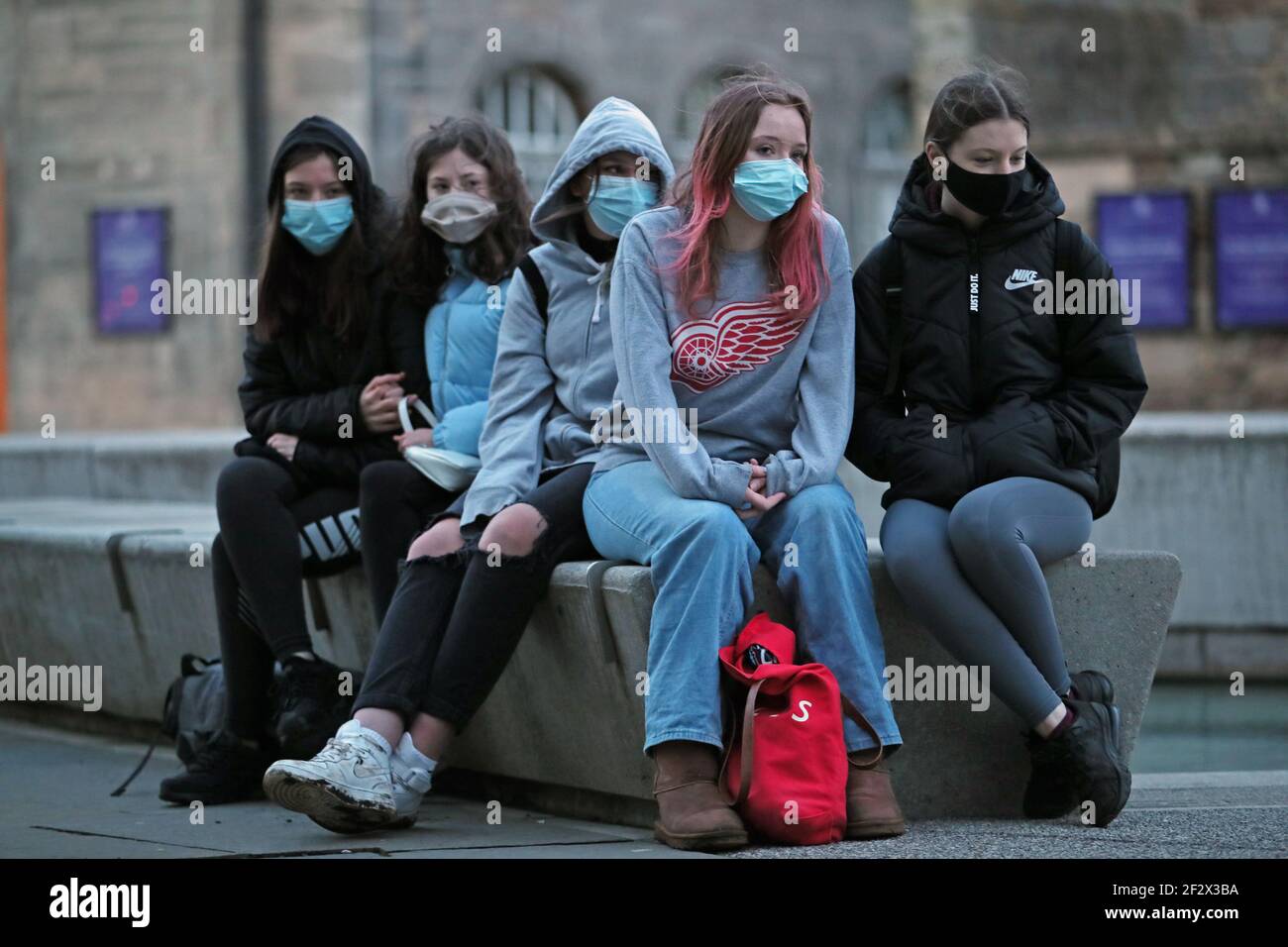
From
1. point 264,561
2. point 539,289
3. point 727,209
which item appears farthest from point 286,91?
point 727,209

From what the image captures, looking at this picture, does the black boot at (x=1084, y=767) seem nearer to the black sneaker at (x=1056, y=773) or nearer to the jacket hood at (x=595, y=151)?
the black sneaker at (x=1056, y=773)

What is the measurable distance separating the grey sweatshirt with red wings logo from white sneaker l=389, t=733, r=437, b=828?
84cm

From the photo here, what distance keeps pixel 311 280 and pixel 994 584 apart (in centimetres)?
228

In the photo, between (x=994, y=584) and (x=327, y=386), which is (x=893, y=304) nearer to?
(x=994, y=584)

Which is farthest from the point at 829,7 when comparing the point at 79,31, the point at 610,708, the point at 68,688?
the point at 610,708

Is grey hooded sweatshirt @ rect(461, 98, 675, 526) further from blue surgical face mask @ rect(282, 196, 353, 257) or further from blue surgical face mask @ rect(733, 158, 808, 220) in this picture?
blue surgical face mask @ rect(282, 196, 353, 257)

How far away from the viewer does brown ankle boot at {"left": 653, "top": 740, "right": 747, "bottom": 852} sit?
4559mm

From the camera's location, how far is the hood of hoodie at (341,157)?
5996 mm

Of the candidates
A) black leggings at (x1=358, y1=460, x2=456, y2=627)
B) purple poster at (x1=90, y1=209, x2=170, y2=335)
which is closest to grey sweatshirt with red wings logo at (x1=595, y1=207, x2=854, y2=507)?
black leggings at (x1=358, y1=460, x2=456, y2=627)

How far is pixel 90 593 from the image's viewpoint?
7098 millimetres

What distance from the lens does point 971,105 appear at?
16.3 feet

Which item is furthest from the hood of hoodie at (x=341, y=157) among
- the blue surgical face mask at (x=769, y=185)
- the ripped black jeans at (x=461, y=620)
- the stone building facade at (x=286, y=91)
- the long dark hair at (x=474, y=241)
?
the stone building facade at (x=286, y=91)
